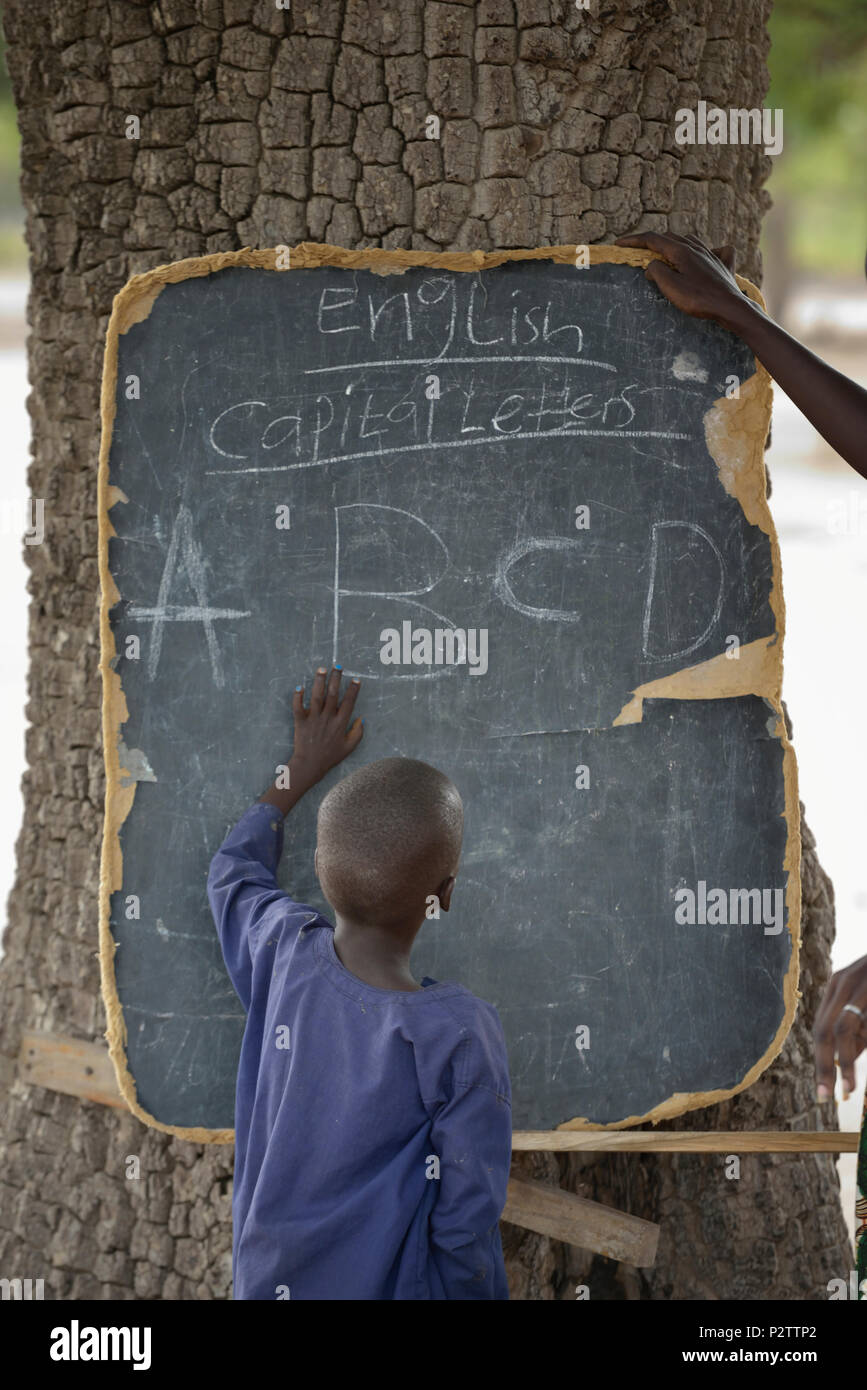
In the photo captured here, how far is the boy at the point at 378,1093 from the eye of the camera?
1.80 m

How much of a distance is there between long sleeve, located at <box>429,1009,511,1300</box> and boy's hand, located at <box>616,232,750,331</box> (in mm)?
1300

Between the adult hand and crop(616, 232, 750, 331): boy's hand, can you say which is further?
crop(616, 232, 750, 331): boy's hand

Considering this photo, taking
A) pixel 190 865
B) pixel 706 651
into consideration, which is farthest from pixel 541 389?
pixel 190 865

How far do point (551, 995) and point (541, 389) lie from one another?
1.10 m

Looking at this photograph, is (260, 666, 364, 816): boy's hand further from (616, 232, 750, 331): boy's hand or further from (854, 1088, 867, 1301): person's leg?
(854, 1088, 867, 1301): person's leg

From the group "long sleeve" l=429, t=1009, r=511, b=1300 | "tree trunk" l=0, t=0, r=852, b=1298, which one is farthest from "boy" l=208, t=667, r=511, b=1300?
"tree trunk" l=0, t=0, r=852, b=1298

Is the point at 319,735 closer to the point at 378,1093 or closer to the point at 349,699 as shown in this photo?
the point at 349,699

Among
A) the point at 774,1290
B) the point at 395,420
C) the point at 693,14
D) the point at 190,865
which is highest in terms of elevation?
the point at 693,14

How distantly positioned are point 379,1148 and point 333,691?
0.80 meters

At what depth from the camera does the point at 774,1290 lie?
258 cm

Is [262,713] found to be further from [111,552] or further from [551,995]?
[551,995]

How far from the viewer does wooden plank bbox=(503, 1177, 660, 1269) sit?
229 centimetres

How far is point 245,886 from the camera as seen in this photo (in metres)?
2.18
